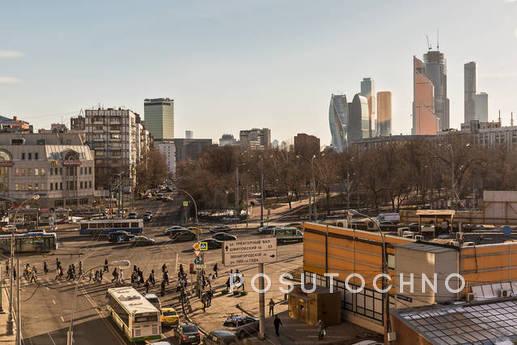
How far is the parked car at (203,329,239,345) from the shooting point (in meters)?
28.3

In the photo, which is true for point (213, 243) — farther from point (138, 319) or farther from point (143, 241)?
point (138, 319)

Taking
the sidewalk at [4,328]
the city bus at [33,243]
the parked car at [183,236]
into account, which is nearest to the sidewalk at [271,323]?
the sidewalk at [4,328]

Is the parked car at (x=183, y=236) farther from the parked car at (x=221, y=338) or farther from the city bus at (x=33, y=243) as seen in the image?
the parked car at (x=221, y=338)

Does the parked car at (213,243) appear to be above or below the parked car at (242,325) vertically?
above

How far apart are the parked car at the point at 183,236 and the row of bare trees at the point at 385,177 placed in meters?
20.6

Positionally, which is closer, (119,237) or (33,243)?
(33,243)

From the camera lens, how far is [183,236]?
2667 inches

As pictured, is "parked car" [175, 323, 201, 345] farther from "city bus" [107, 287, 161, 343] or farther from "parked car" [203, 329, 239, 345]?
"city bus" [107, 287, 161, 343]

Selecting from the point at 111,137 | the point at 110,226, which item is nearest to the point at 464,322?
the point at 110,226

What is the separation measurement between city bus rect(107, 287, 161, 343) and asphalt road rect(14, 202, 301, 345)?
3.42 feet

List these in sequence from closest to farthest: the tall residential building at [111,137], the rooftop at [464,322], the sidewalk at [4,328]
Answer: the rooftop at [464,322] < the sidewalk at [4,328] < the tall residential building at [111,137]

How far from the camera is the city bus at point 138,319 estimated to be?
30.0m

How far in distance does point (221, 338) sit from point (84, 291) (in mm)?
18817

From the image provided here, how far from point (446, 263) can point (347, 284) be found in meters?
7.34
